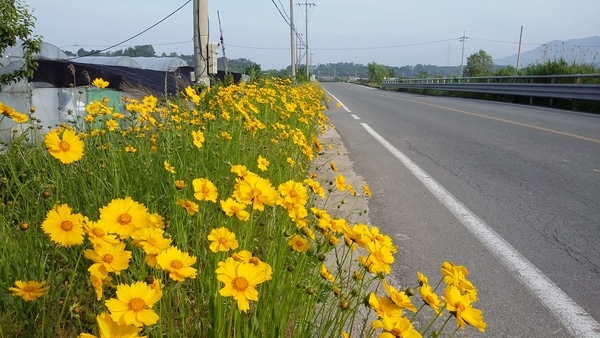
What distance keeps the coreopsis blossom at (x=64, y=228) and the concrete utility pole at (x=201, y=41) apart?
6577mm

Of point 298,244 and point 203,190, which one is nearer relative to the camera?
point 298,244

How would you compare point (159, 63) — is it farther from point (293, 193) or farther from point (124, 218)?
point (124, 218)

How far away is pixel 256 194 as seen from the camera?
169cm

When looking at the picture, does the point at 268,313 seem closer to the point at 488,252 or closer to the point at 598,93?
the point at 488,252

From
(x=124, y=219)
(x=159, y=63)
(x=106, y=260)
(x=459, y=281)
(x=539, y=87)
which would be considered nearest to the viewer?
(x=106, y=260)

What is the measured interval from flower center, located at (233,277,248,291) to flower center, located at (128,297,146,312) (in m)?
0.22

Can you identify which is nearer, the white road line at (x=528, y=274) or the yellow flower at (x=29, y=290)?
the yellow flower at (x=29, y=290)

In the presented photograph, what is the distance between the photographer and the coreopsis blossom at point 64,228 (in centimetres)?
121

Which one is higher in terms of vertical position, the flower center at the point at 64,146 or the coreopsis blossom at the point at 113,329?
the flower center at the point at 64,146

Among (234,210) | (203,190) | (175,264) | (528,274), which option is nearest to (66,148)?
(203,190)

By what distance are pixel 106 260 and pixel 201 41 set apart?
7.09 metres

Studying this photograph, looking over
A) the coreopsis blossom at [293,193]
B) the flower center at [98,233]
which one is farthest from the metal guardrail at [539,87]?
the flower center at [98,233]

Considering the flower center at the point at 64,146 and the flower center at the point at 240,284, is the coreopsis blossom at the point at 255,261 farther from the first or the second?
the flower center at the point at 64,146

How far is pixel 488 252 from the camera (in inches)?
133
